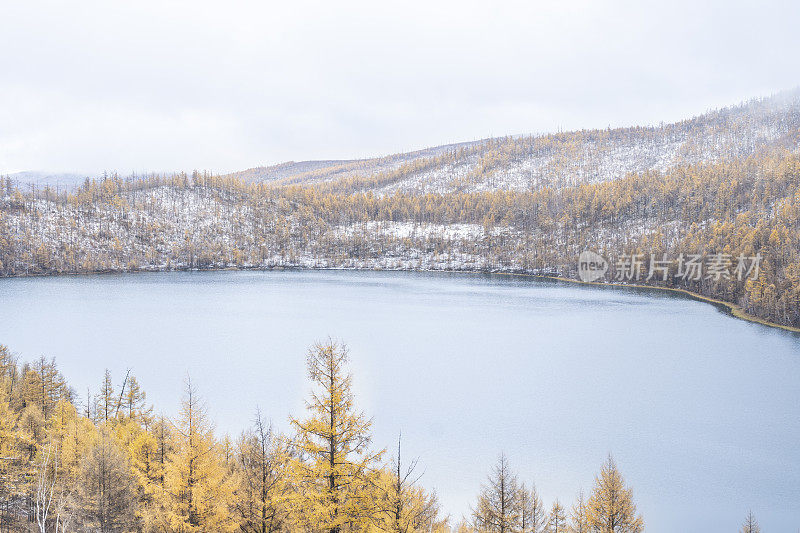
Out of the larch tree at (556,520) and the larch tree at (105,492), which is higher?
the larch tree at (105,492)

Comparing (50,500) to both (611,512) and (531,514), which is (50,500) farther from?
(531,514)

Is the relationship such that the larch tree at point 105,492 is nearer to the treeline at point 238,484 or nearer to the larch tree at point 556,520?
the treeline at point 238,484

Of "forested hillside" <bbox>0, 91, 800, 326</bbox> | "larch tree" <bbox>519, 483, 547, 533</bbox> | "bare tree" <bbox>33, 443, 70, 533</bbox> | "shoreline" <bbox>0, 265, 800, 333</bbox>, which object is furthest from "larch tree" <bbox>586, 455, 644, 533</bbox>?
"forested hillside" <bbox>0, 91, 800, 326</bbox>

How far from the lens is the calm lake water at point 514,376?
97.3ft

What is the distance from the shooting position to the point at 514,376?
162ft

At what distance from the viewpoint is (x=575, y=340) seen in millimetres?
64375

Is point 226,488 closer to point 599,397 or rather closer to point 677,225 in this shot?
point 599,397

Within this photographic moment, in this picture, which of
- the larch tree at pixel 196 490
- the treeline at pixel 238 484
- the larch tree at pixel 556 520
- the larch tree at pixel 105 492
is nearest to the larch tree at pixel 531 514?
the treeline at pixel 238 484

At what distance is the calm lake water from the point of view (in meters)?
29.7

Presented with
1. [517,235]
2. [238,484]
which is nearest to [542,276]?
[517,235]

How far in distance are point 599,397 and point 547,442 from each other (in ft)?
38.3

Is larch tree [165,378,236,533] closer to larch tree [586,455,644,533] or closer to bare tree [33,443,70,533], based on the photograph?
bare tree [33,443,70,533]

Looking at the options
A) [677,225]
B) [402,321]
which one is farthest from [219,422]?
[677,225]

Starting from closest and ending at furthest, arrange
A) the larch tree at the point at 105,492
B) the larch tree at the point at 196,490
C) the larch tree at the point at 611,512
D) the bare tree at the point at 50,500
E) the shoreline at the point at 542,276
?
1. the bare tree at the point at 50,500
2. the larch tree at the point at 196,490
3. the larch tree at the point at 105,492
4. the larch tree at the point at 611,512
5. the shoreline at the point at 542,276
